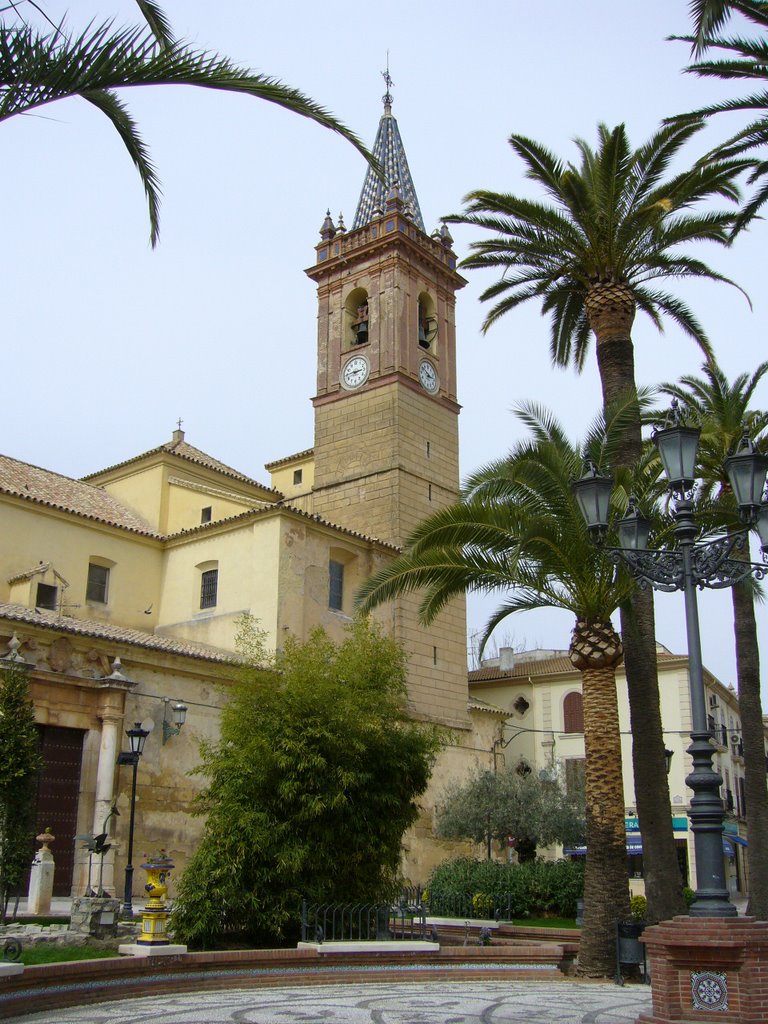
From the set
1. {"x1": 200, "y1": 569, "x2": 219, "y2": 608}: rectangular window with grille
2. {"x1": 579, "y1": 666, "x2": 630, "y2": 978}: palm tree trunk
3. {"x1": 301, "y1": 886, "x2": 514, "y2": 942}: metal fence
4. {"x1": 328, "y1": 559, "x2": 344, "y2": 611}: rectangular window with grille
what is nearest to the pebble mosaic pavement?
{"x1": 579, "y1": 666, "x2": 630, "y2": 978}: palm tree trunk

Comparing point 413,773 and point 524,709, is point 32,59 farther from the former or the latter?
point 524,709

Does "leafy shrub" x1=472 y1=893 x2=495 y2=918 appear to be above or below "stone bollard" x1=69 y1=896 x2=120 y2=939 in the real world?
below

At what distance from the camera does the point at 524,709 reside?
40.7 meters

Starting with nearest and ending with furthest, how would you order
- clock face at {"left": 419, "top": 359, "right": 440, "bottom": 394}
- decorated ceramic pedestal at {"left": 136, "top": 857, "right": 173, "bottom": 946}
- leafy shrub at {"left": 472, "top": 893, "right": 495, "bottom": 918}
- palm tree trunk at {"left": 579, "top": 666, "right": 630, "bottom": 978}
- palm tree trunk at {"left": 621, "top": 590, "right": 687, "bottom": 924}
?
decorated ceramic pedestal at {"left": 136, "top": 857, "right": 173, "bottom": 946}, palm tree trunk at {"left": 579, "top": 666, "right": 630, "bottom": 978}, palm tree trunk at {"left": 621, "top": 590, "right": 687, "bottom": 924}, leafy shrub at {"left": 472, "top": 893, "right": 495, "bottom": 918}, clock face at {"left": 419, "top": 359, "right": 440, "bottom": 394}

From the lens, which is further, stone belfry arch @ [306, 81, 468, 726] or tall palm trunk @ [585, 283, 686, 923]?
stone belfry arch @ [306, 81, 468, 726]

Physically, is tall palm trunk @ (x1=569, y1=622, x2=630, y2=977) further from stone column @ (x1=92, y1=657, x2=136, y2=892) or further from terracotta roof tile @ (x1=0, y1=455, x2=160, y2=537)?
terracotta roof tile @ (x1=0, y1=455, x2=160, y2=537)

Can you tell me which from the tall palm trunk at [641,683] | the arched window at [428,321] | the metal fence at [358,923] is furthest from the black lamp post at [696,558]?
the arched window at [428,321]

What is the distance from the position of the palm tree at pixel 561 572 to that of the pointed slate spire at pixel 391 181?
22.4 m

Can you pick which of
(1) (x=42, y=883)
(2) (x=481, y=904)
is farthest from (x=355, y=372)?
(1) (x=42, y=883)

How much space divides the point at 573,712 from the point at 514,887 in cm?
1783

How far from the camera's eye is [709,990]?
8070 millimetres

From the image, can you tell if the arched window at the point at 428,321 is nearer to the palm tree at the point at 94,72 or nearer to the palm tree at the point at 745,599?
the palm tree at the point at 745,599

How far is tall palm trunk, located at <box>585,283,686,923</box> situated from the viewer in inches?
599

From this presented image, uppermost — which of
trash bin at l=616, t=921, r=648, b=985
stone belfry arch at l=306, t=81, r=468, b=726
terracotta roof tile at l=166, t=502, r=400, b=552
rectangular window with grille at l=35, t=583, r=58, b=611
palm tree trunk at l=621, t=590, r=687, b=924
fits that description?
stone belfry arch at l=306, t=81, r=468, b=726
